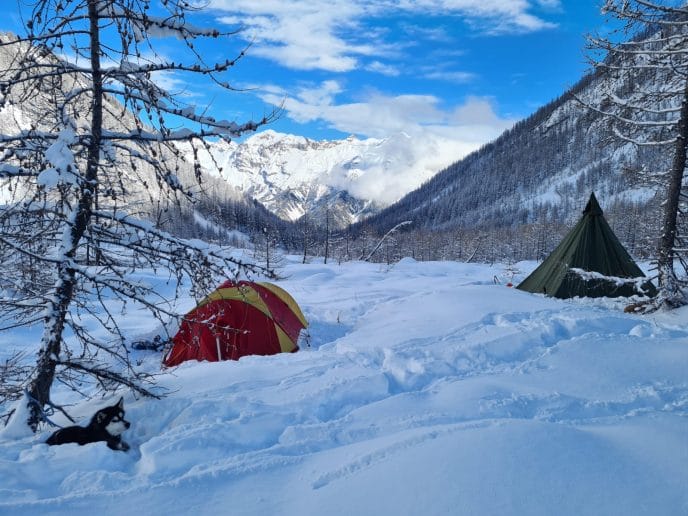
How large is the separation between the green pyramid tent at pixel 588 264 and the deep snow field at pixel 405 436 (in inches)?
159

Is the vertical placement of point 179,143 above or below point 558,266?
above

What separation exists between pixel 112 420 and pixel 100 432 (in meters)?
0.13

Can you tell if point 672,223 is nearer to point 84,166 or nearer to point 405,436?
point 405,436

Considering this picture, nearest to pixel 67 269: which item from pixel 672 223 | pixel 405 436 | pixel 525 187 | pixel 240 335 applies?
pixel 405 436

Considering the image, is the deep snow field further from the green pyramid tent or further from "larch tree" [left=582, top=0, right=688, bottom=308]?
the green pyramid tent

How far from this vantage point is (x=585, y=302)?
9.14m

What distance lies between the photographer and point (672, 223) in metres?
7.57

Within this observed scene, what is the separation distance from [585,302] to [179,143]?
31.1 ft

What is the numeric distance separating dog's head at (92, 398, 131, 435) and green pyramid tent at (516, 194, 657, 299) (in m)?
10.4

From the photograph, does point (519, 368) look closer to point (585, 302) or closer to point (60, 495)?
point (60, 495)

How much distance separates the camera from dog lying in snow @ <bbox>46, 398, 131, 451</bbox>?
3.45 m

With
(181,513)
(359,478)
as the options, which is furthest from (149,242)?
(359,478)

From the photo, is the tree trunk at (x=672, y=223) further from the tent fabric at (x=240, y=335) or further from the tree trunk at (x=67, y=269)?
the tree trunk at (x=67, y=269)

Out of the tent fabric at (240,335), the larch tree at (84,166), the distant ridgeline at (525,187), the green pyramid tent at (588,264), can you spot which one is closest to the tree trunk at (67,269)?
the larch tree at (84,166)
